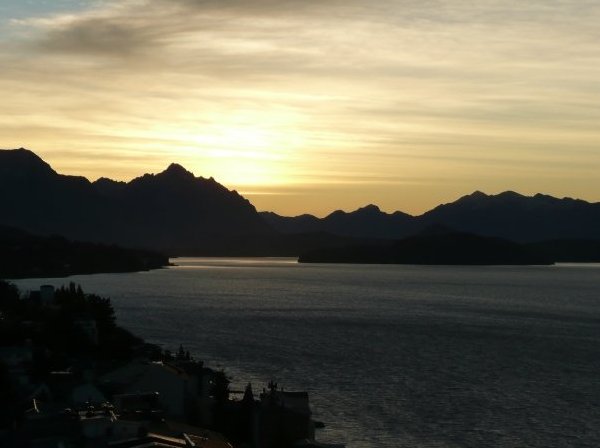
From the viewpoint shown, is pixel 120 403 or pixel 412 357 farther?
pixel 412 357

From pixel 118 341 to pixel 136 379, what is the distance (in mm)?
21664

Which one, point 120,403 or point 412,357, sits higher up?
point 120,403

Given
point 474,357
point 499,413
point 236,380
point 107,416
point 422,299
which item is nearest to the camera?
point 107,416

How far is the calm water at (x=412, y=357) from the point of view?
48.8 m

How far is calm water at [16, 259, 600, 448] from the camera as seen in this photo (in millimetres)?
48781

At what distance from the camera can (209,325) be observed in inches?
3962

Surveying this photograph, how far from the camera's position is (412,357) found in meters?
76.6

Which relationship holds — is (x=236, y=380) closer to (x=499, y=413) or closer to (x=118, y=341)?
(x=118, y=341)

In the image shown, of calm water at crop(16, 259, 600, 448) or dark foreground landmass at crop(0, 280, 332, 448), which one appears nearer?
dark foreground landmass at crop(0, 280, 332, 448)

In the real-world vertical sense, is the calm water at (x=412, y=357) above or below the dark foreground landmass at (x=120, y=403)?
below

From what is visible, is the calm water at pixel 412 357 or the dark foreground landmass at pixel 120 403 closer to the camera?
the dark foreground landmass at pixel 120 403

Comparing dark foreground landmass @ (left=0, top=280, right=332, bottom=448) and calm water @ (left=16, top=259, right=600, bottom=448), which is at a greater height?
dark foreground landmass @ (left=0, top=280, right=332, bottom=448)

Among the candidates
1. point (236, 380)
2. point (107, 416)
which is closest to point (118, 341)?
point (236, 380)

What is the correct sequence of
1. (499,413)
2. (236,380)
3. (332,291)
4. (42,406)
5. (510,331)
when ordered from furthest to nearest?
(332,291)
(510,331)
(236,380)
(499,413)
(42,406)
